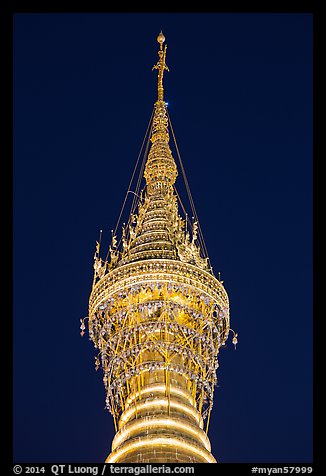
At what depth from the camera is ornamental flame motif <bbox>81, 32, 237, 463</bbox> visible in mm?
26734

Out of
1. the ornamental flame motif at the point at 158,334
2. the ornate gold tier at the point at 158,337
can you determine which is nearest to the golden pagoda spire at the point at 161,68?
the ornamental flame motif at the point at 158,334

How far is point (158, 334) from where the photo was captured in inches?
1111

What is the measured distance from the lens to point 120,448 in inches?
991

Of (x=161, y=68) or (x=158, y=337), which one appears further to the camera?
(x=161, y=68)

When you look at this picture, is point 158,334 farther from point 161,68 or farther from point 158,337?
point 161,68

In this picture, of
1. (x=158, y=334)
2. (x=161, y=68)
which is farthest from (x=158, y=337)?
(x=161, y=68)

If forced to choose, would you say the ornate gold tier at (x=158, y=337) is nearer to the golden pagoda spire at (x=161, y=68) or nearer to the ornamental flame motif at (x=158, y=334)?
the ornamental flame motif at (x=158, y=334)

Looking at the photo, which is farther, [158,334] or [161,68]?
[161,68]

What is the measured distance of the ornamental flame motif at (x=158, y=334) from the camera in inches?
1053

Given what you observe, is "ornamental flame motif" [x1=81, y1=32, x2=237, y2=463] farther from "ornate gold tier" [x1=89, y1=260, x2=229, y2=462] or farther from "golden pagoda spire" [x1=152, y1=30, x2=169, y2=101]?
"golden pagoda spire" [x1=152, y1=30, x2=169, y2=101]

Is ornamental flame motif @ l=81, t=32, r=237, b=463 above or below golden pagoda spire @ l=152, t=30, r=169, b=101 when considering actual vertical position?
below

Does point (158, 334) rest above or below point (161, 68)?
below

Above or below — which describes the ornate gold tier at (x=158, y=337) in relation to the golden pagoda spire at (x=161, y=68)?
below

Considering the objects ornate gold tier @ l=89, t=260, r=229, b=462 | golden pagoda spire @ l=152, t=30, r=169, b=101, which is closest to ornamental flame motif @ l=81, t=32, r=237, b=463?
ornate gold tier @ l=89, t=260, r=229, b=462
